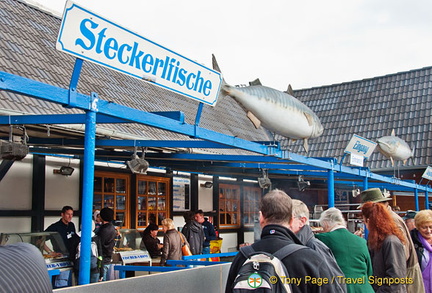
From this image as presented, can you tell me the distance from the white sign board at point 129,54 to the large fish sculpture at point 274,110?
995mm

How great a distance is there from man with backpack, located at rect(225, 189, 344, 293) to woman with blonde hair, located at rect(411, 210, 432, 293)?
8.59 feet

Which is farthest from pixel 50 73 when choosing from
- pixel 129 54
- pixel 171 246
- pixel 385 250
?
pixel 385 250

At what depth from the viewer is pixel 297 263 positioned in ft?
8.93

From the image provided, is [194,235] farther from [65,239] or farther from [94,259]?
[94,259]

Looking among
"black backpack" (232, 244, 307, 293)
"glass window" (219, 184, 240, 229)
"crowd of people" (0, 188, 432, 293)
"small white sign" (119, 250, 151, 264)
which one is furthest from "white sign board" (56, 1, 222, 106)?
"glass window" (219, 184, 240, 229)

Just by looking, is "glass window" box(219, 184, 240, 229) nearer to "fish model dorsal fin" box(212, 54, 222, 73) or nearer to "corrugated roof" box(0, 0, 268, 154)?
"corrugated roof" box(0, 0, 268, 154)

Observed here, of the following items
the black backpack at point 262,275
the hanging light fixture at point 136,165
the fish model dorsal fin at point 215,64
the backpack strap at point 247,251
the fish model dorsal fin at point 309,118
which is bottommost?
the black backpack at point 262,275

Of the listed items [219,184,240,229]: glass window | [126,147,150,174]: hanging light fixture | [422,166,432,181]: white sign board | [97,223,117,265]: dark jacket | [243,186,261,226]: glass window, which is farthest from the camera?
[243,186,261,226]: glass window

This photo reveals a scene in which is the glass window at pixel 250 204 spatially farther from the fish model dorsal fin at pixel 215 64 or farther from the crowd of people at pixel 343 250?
the crowd of people at pixel 343 250

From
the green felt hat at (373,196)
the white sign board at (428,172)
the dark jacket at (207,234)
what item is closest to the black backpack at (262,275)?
the green felt hat at (373,196)

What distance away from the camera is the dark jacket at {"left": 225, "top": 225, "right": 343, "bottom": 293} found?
2.72m

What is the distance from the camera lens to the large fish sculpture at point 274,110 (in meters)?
6.87

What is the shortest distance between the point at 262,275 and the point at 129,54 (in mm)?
2555

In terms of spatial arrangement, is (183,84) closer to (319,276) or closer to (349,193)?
(319,276)
